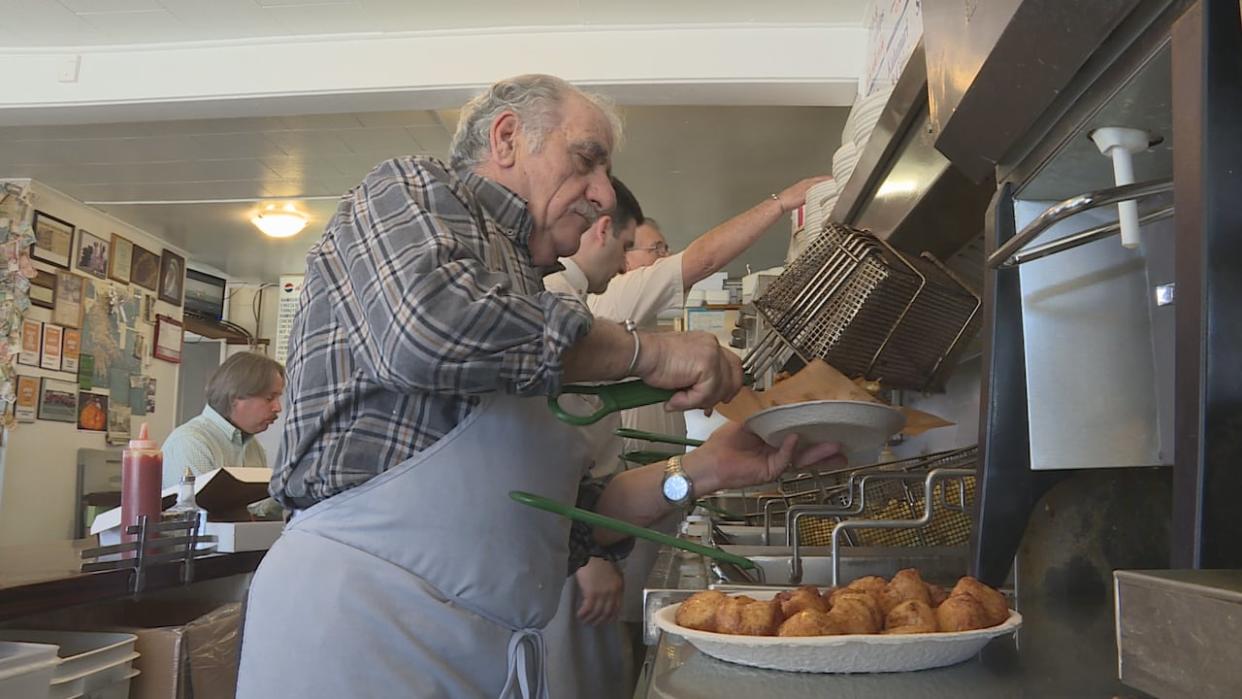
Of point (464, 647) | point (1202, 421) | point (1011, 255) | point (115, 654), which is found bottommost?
point (115, 654)

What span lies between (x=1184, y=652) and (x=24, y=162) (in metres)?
6.60

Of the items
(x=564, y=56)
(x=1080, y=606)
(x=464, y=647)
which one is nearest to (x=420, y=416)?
(x=464, y=647)

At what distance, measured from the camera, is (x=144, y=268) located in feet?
23.1

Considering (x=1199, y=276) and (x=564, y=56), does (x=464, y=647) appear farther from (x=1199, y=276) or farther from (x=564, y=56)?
(x=564, y=56)

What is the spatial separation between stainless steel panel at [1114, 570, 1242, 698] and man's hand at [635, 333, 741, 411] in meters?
0.83

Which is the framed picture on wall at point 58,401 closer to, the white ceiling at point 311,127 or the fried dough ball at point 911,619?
the white ceiling at point 311,127

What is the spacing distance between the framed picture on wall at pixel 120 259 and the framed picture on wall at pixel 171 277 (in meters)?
0.40

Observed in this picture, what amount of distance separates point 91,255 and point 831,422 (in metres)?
6.45

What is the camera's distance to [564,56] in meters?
4.06

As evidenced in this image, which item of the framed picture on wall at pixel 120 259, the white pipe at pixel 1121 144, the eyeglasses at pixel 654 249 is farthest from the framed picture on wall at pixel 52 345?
A: the white pipe at pixel 1121 144

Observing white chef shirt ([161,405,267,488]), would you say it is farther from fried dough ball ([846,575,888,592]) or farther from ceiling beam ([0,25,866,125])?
fried dough ball ([846,575,888,592])

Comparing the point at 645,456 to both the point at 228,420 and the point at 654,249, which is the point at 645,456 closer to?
the point at 654,249

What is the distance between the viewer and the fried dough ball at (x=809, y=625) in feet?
2.91

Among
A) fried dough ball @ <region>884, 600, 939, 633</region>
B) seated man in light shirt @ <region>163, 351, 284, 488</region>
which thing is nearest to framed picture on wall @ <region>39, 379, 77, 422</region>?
seated man in light shirt @ <region>163, 351, 284, 488</region>
